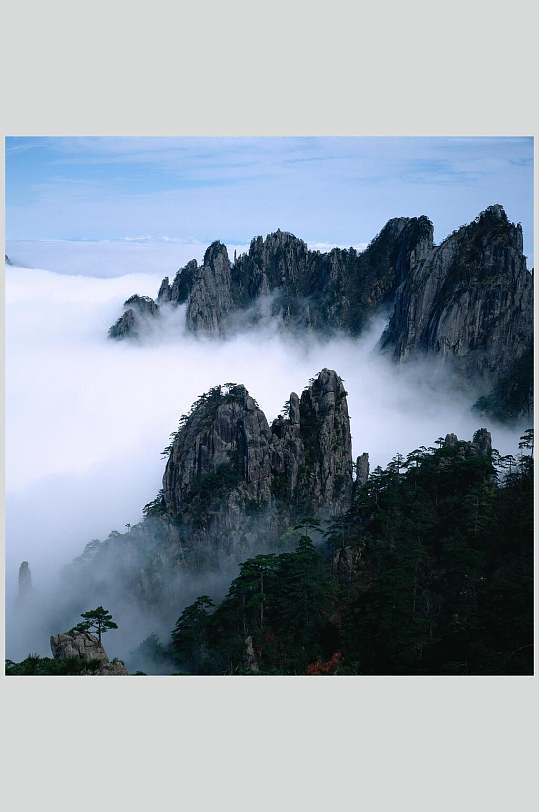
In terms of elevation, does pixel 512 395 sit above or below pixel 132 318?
below

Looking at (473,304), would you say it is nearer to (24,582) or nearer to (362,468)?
(362,468)

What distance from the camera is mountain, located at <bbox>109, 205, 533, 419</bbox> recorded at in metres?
40.1

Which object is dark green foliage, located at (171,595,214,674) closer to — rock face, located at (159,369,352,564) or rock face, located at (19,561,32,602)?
rock face, located at (159,369,352,564)

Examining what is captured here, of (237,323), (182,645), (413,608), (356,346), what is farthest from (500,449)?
(237,323)

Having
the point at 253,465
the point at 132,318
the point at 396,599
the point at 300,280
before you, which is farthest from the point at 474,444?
the point at 300,280

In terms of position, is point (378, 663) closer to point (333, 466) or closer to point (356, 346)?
point (333, 466)

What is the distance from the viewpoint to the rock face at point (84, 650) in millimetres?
19281

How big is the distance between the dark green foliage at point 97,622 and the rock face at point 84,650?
0.19 m

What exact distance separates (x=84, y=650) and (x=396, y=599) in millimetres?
7556

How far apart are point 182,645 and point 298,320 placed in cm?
2779

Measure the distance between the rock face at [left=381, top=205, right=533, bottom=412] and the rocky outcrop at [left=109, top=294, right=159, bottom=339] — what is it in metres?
12.5

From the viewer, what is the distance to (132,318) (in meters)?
42.2

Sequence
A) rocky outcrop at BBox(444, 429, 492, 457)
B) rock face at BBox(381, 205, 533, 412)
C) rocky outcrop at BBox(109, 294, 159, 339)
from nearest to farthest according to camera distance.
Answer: rocky outcrop at BBox(444, 429, 492, 457) → rocky outcrop at BBox(109, 294, 159, 339) → rock face at BBox(381, 205, 533, 412)

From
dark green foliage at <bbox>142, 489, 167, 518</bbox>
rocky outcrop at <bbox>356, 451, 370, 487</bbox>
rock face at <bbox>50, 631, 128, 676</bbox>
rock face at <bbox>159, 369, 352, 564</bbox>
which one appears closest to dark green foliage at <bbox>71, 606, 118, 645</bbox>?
rock face at <bbox>50, 631, 128, 676</bbox>
